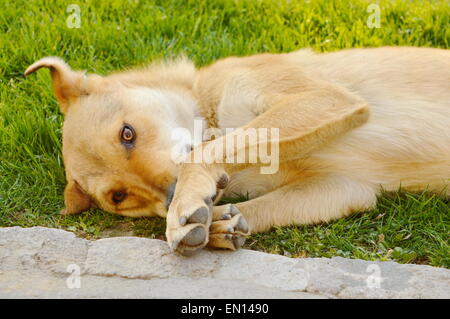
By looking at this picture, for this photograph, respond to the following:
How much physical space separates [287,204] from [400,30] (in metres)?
3.18

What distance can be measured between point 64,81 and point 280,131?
165 cm

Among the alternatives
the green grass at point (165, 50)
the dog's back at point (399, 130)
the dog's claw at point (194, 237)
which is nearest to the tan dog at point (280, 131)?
the dog's back at point (399, 130)

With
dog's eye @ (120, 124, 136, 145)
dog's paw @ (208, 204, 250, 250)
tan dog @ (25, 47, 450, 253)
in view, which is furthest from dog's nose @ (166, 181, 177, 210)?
dog's eye @ (120, 124, 136, 145)

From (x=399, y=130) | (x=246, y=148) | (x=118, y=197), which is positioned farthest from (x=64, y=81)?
(x=399, y=130)

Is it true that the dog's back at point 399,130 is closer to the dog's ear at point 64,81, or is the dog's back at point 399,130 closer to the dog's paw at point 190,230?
the dog's paw at point 190,230

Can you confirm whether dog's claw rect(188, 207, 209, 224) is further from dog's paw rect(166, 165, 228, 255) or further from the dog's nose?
the dog's nose

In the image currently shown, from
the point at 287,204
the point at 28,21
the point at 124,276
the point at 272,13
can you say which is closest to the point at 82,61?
the point at 28,21

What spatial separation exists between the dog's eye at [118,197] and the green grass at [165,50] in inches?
11.4

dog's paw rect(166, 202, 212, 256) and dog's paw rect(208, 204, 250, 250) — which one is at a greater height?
dog's paw rect(166, 202, 212, 256)

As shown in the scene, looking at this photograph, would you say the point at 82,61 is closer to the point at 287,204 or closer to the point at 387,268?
the point at 287,204

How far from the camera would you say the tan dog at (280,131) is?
4.29m

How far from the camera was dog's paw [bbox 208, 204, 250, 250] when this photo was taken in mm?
3898

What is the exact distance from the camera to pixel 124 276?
12.0 feet

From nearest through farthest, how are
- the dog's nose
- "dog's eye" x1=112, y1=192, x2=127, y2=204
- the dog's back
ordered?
the dog's nose, "dog's eye" x1=112, y1=192, x2=127, y2=204, the dog's back
